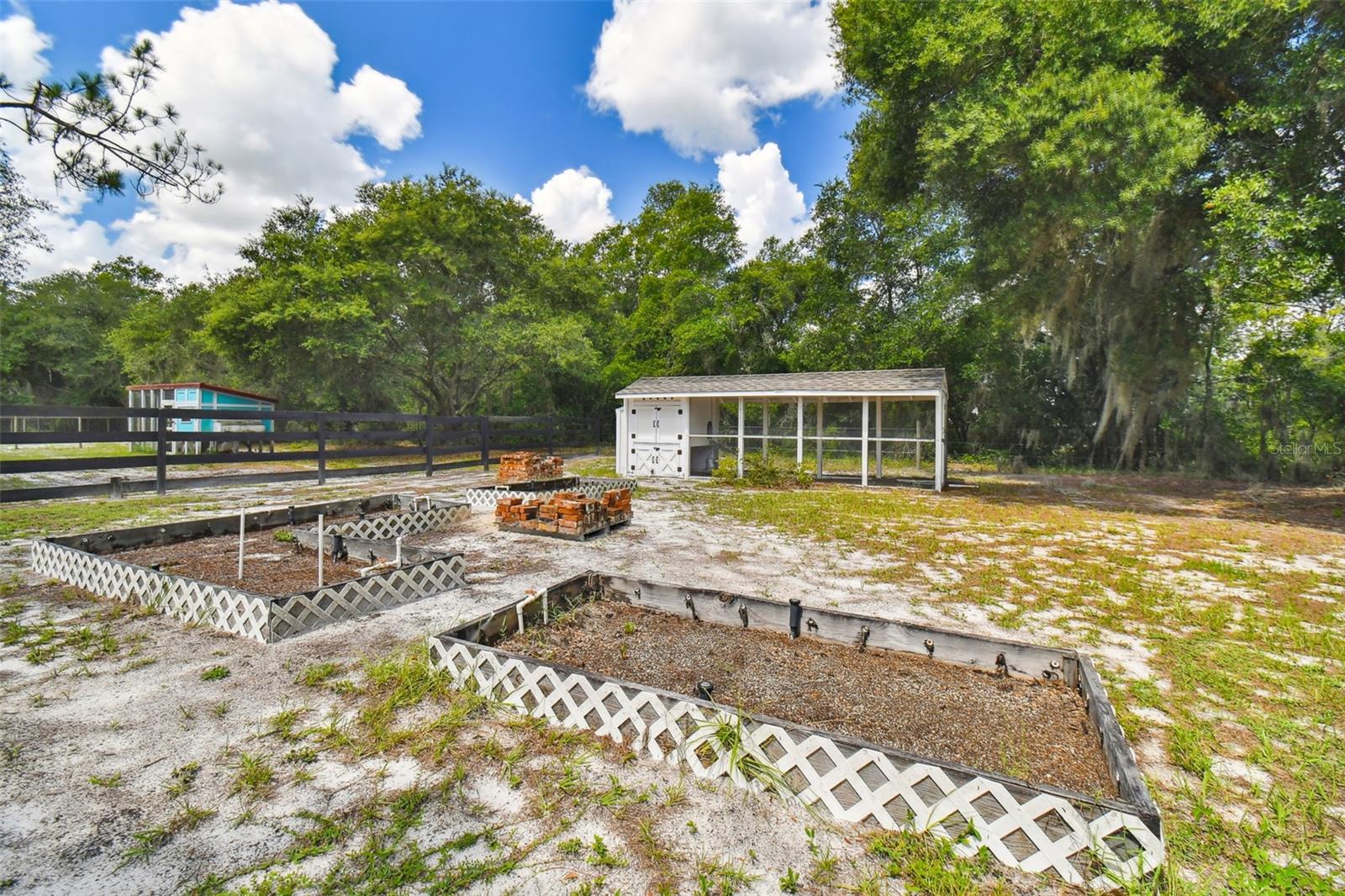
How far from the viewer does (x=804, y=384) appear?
43.9ft

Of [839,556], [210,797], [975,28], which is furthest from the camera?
[975,28]

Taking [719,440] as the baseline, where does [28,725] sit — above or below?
below

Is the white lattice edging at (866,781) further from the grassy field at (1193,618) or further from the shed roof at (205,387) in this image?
the shed roof at (205,387)

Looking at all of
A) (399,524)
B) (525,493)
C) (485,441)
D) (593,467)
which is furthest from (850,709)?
(593,467)

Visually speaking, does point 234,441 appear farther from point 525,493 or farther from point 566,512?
point 566,512

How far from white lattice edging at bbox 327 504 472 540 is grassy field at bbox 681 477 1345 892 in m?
4.24

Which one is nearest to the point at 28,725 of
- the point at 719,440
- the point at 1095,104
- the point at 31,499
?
the point at 31,499

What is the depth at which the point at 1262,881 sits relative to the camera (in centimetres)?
172

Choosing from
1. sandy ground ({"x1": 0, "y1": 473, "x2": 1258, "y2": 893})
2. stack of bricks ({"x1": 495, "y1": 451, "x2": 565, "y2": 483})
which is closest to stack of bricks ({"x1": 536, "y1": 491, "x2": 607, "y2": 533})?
sandy ground ({"x1": 0, "y1": 473, "x2": 1258, "y2": 893})

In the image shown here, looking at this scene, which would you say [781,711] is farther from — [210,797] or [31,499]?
[31,499]

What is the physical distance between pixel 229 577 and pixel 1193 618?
793cm

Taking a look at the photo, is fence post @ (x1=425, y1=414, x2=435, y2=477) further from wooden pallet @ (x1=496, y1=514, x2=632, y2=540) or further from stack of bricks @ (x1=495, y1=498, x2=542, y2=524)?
wooden pallet @ (x1=496, y1=514, x2=632, y2=540)

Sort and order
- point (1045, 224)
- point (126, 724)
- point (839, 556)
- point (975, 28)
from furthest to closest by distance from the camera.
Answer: point (1045, 224)
point (975, 28)
point (839, 556)
point (126, 724)

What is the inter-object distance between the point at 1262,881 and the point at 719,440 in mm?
13941
